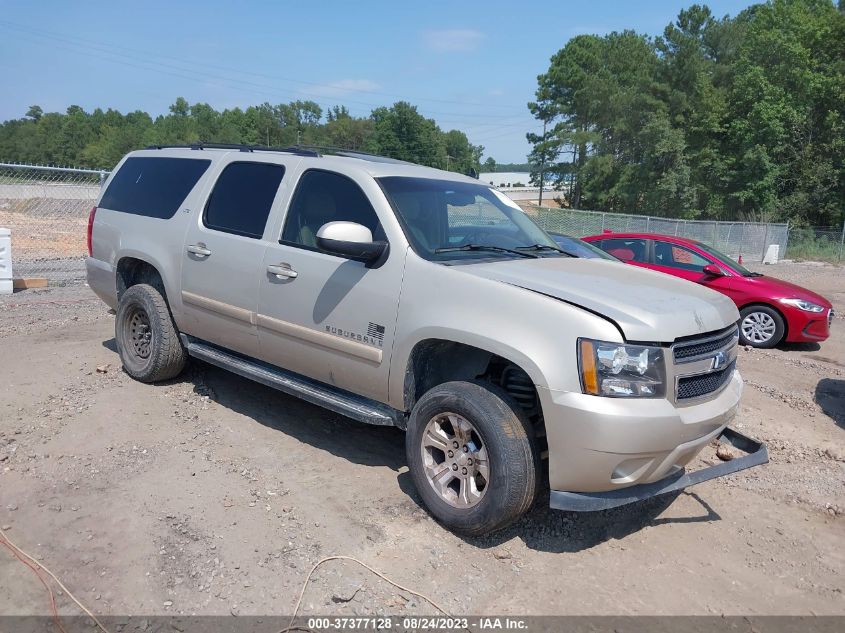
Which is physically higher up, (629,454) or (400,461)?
(629,454)

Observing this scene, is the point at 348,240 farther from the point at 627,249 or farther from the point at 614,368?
the point at 627,249

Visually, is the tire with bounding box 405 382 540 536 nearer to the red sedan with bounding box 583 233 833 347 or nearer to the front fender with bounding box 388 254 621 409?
the front fender with bounding box 388 254 621 409

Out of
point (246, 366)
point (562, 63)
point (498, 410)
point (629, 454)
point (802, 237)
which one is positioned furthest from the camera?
point (562, 63)

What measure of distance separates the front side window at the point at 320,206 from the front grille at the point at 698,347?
6.73 ft

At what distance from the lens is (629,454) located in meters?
3.29

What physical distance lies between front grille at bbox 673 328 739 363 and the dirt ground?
116cm

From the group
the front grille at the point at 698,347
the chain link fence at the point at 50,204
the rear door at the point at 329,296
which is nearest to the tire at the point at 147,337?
the rear door at the point at 329,296

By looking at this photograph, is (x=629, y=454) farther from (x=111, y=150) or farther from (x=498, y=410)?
(x=111, y=150)

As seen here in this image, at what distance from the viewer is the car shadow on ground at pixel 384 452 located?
394 cm

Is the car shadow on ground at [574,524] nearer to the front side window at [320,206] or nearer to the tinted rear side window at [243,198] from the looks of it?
the front side window at [320,206]

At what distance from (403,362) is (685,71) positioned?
51.2 m

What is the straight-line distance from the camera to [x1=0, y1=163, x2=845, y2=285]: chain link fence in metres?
11.8

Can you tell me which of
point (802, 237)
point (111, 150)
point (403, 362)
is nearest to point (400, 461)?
point (403, 362)

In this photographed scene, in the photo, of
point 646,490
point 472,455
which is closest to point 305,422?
point 472,455
